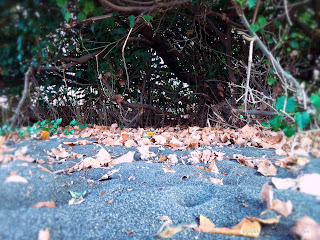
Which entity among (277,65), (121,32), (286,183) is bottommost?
(286,183)

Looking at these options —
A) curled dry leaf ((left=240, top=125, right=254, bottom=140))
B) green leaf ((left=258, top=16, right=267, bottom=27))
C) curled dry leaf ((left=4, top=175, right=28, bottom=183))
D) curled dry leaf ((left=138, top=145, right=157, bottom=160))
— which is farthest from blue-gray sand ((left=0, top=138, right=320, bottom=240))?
curled dry leaf ((left=240, top=125, right=254, bottom=140))

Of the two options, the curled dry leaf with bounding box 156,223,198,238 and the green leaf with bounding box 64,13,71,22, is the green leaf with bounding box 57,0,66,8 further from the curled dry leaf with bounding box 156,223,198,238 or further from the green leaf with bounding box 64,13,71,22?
the curled dry leaf with bounding box 156,223,198,238

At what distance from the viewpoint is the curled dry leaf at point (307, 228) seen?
1.47ft

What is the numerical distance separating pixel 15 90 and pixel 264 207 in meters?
Result: 0.75

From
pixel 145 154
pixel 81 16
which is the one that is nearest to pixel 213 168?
pixel 145 154

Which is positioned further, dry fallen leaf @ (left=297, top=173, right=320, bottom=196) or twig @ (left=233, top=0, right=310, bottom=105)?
twig @ (left=233, top=0, right=310, bottom=105)

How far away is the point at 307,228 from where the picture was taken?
47 centimetres

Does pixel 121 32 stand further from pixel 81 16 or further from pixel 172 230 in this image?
pixel 172 230

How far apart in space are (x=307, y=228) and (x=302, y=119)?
26 centimetres

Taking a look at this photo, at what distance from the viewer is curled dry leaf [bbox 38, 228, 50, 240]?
0.52 meters

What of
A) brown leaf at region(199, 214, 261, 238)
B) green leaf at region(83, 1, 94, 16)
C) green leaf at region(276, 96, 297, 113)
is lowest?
brown leaf at region(199, 214, 261, 238)

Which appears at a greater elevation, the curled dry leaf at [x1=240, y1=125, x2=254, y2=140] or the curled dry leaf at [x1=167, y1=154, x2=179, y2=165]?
the curled dry leaf at [x1=240, y1=125, x2=254, y2=140]

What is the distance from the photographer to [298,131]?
638 millimetres

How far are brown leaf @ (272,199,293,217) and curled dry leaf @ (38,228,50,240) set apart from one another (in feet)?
1.74
